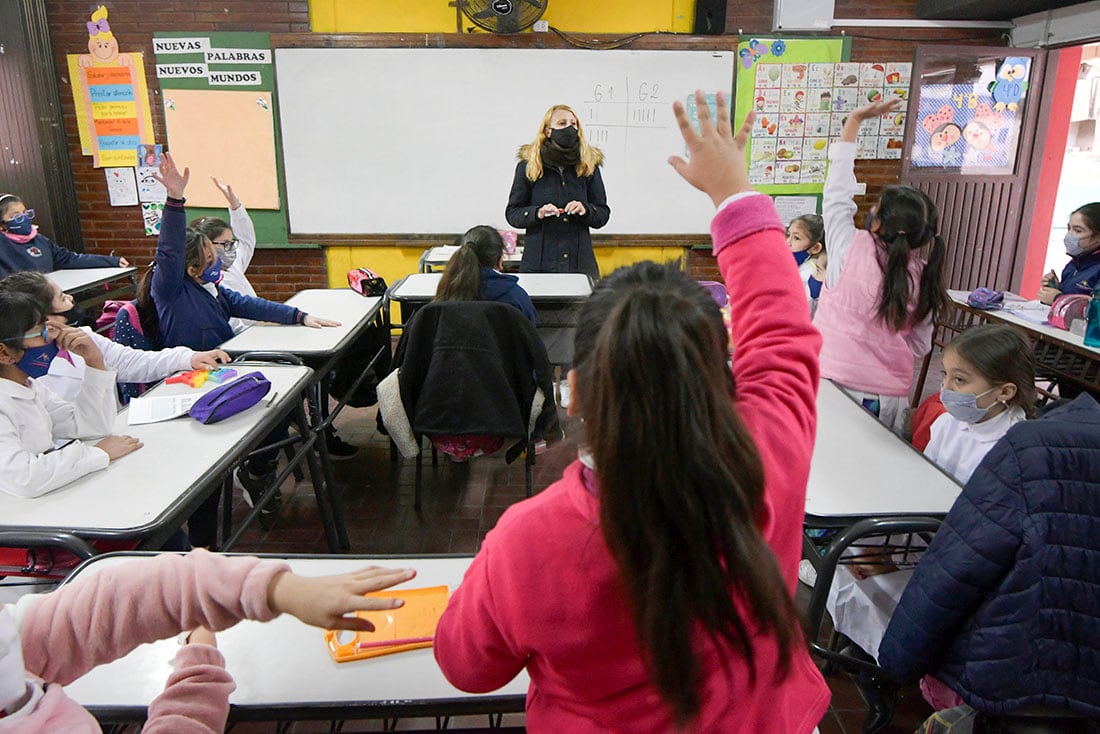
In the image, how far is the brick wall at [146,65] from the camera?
492cm

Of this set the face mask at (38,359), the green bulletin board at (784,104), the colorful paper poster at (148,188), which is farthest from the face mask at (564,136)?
the colorful paper poster at (148,188)

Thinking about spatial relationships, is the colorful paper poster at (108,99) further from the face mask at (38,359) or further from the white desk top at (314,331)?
the face mask at (38,359)

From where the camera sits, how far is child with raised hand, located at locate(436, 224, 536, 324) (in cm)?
259

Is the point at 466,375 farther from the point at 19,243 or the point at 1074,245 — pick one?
the point at 19,243

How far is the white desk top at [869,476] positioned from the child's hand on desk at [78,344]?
1.84 metres

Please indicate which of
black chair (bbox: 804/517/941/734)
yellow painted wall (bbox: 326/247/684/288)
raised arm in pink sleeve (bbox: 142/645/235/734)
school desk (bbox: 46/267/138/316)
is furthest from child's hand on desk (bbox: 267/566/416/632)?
yellow painted wall (bbox: 326/247/684/288)

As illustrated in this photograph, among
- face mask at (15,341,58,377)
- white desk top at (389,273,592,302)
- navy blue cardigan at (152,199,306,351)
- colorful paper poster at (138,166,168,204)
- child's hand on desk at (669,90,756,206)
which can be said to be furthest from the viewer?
colorful paper poster at (138,166,168,204)

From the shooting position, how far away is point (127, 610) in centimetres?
81

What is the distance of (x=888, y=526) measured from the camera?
150 centimetres

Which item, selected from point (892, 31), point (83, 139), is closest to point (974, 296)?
point (892, 31)

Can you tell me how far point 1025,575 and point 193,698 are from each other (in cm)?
130

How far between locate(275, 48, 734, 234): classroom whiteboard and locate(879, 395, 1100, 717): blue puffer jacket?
13.9 feet

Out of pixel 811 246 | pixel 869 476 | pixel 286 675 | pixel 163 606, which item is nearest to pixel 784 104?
pixel 811 246

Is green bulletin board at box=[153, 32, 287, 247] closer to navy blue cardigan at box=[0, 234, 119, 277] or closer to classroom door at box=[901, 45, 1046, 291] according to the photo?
navy blue cardigan at box=[0, 234, 119, 277]
